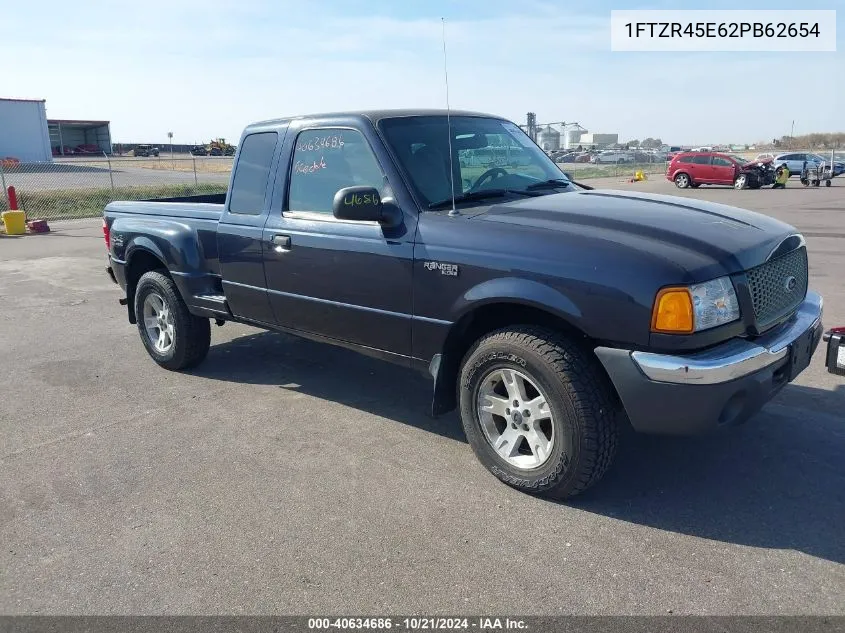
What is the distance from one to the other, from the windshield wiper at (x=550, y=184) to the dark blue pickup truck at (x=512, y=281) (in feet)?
0.12

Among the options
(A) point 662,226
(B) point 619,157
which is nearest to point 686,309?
(A) point 662,226

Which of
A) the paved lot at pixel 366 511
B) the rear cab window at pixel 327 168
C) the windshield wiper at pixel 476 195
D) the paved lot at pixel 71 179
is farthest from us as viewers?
the paved lot at pixel 71 179

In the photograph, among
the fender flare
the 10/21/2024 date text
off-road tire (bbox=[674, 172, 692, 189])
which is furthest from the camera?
off-road tire (bbox=[674, 172, 692, 189])

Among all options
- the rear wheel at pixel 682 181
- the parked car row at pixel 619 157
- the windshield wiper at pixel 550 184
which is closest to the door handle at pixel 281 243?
the windshield wiper at pixel 550 184

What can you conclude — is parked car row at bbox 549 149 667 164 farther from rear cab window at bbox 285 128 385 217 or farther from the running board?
rear cab window at bbox 285 128 385 217

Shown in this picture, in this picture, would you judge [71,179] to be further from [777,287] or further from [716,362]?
[716,362]

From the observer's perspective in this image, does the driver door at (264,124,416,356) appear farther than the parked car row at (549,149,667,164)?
No

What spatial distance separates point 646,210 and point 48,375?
489 cm

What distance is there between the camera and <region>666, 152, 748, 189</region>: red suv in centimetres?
2742

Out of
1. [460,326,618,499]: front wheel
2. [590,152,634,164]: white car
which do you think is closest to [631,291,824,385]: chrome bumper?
[460,326,618,499]: front wheel

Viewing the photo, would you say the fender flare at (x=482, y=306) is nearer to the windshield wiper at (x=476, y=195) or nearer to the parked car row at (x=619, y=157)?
the windshield wiper at (x=476, y=195)

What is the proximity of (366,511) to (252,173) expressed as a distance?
2.62 metres

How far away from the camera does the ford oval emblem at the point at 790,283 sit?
3.68m

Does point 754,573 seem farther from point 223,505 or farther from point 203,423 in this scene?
point 203,423
